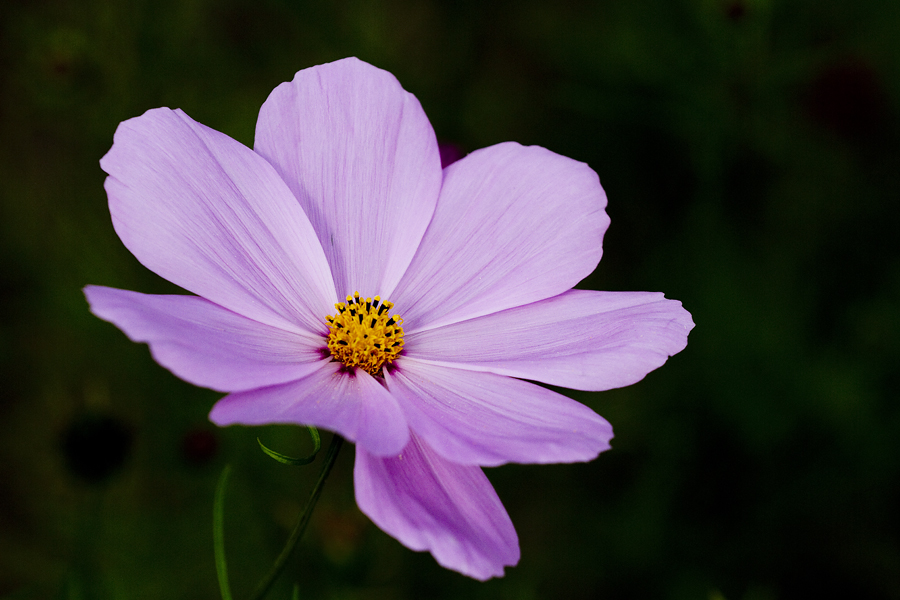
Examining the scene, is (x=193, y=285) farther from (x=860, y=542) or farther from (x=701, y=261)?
(x=860, y=542)

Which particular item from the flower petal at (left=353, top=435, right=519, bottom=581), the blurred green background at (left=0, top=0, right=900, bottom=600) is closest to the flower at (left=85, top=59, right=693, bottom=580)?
the flower petal at (left=353, top=435, right=519, bottom=581)

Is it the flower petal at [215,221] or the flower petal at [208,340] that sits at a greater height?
the flower petal at [215,221]

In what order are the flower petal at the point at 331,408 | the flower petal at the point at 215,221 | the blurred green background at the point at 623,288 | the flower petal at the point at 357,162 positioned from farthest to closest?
the blurred green background at the point at 623,288
the flower petal at the point at 357,162
the flower petal at the point at 215,221
the flower petal at the point at 331,408

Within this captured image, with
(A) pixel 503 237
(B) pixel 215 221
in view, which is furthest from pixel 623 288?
(B) pixel 215 221

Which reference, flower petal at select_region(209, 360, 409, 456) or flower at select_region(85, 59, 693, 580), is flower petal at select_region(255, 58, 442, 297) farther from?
flower petal at select_region(209, 360, 409, 456)

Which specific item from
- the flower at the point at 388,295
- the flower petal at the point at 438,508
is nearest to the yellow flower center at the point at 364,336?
the flower at the point at 388,295

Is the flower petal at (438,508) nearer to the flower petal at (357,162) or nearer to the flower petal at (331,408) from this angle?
the flower petal at (331,408)

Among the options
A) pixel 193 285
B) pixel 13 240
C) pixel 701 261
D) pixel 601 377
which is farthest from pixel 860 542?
pixel 13 240
